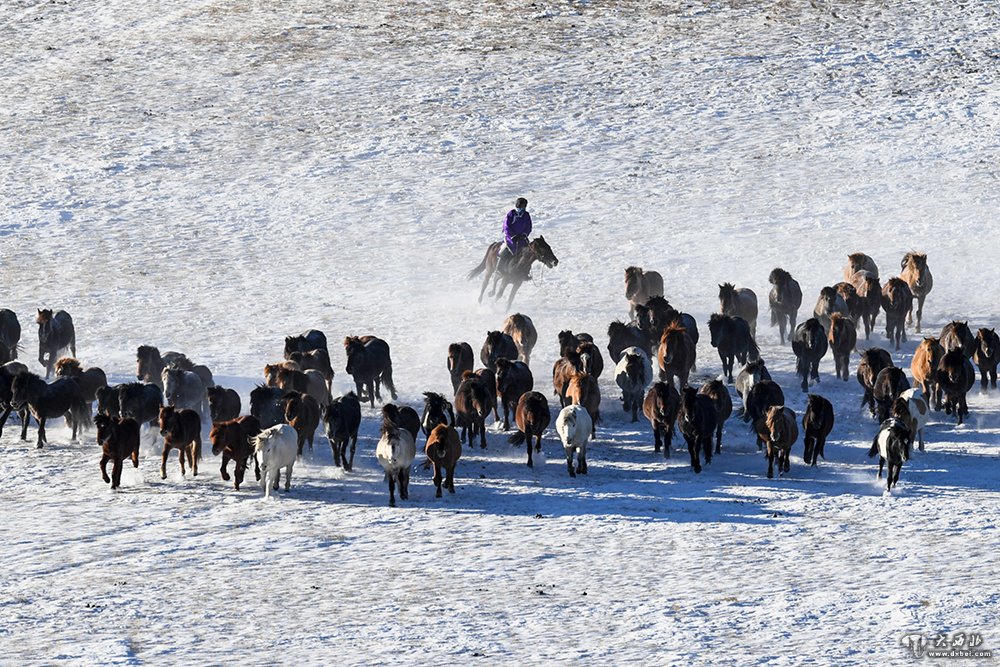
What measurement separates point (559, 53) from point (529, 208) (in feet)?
32.2

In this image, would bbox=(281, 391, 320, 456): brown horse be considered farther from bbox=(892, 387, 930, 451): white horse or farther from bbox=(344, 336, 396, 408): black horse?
bbox=(892, 387, 930, 451): white horse

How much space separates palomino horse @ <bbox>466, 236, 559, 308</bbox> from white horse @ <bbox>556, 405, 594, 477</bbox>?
945 cm

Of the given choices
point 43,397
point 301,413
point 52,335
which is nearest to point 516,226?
point 52,335

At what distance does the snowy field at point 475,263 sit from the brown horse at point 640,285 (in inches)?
35.1

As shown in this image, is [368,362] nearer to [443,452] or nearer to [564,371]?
[564,371]

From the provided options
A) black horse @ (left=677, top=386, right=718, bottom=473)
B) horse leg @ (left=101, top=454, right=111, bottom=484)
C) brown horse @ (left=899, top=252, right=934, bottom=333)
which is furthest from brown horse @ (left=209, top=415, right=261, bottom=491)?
brown horse @ (left=899, top=252, right=934, bottom=333)

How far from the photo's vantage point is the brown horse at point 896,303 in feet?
88.7

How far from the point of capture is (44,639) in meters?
15.4

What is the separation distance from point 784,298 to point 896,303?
1.94 metres

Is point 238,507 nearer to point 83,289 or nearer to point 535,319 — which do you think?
point 535,319

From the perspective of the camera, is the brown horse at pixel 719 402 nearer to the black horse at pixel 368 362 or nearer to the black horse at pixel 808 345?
the black horse at pixel 808 345

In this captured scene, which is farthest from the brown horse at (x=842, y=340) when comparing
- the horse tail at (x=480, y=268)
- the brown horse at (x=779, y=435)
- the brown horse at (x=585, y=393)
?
the horse tail at (x=480, y=268)

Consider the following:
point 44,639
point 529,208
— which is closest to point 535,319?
point 529,208

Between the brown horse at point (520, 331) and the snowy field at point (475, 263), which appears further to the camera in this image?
the brown horse at point (520, 331)
